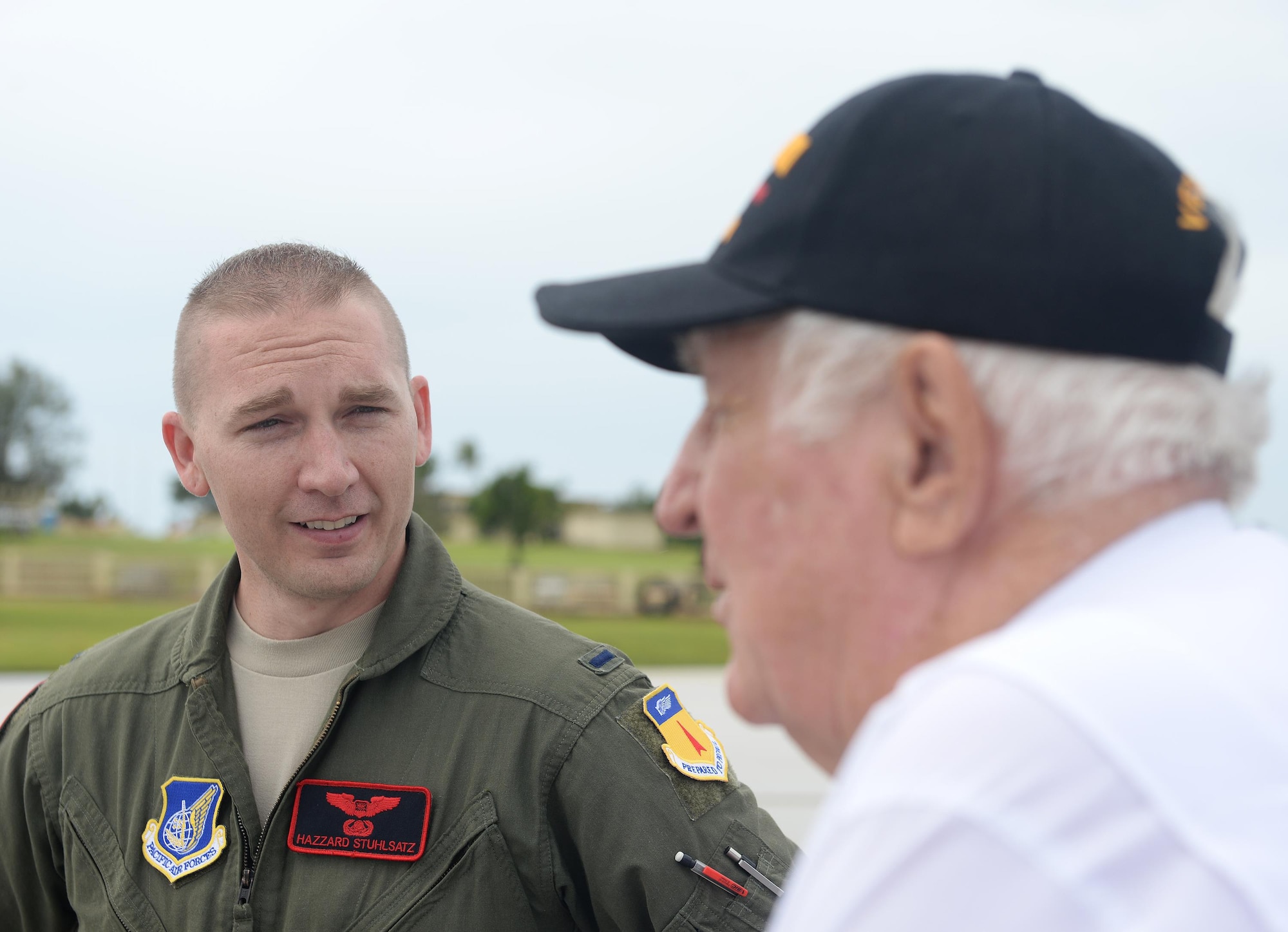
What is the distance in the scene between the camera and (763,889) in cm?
202

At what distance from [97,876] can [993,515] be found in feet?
6.48

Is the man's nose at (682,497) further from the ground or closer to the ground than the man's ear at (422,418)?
further from the ground

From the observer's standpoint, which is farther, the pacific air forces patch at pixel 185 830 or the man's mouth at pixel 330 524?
the man's mouth at pixel 330 524

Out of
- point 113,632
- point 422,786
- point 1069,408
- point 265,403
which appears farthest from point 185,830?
point 113,632

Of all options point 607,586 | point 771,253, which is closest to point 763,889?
point 771,253

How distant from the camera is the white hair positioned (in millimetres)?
917

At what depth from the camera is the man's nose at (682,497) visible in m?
1.17

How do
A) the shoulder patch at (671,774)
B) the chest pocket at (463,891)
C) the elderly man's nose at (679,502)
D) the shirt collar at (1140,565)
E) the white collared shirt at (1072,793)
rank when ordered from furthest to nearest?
the shoulder patch at (671,774) → the chest pocket at (463,891) → the elderly man's nose at (679,502) → the shirt collar at (1140,565) → the white collared shirt at (1072,793)

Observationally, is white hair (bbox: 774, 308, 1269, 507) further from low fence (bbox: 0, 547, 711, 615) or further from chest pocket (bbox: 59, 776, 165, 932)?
low fence (bbox: 0, 547, 711, 615)

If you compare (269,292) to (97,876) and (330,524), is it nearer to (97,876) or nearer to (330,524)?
(330,524)

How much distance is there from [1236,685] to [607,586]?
2604 cm

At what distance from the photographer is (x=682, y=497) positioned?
117 centimetres

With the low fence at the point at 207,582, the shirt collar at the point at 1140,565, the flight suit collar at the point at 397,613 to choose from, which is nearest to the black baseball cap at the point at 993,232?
the shirt collar at the point at 1140,565

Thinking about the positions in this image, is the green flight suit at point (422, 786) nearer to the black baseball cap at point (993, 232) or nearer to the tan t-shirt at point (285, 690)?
the tan t-shirt at point (285, 690)
